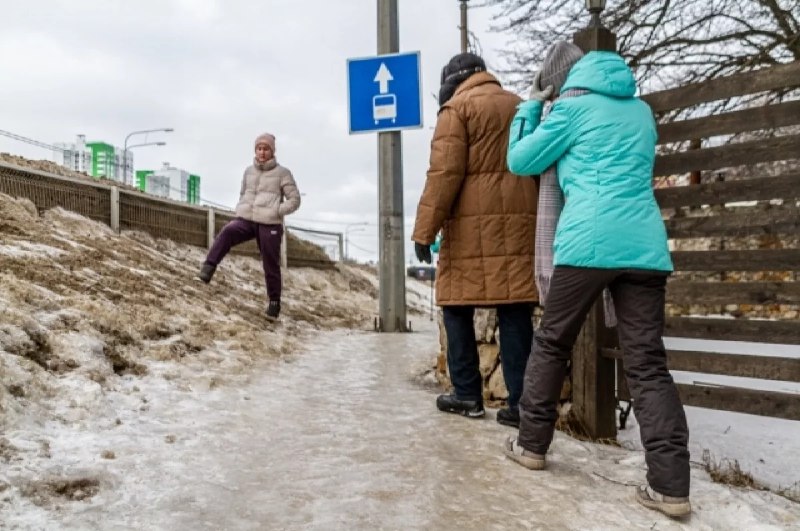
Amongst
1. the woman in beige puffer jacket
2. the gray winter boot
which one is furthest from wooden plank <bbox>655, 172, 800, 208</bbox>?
the woman in beige puffer jacket

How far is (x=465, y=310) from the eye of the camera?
11.0ft

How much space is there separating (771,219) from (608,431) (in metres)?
1.29

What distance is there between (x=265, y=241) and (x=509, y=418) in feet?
12.6

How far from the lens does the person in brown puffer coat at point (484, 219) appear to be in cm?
312

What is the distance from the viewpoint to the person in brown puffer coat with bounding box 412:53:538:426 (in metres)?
3.12

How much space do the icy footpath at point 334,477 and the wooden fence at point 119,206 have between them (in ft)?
15.5

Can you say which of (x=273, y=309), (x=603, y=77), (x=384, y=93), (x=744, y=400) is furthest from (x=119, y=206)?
(x=744, y=400)

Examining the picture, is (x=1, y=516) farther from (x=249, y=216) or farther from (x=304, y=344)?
(x=249, y=216)

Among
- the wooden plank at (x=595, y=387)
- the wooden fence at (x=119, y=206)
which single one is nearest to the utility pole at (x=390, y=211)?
the wooden fence at (x=119, y=206)

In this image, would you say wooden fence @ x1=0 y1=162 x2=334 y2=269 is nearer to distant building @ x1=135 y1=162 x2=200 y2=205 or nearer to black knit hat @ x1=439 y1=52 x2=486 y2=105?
black knit hat @ x1=439 y1=52 x2=486 y2=105

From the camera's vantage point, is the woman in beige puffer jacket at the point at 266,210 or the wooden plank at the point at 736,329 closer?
the wooden plank at the point at 736,329

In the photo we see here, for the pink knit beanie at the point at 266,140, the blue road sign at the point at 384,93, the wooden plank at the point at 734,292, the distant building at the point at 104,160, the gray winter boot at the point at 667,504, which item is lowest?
the gray winter boot at the point at 667,504

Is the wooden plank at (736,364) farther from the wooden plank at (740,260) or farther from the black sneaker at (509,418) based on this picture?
the black sneaker at (509,418)

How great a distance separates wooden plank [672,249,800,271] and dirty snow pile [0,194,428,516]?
2690mm
